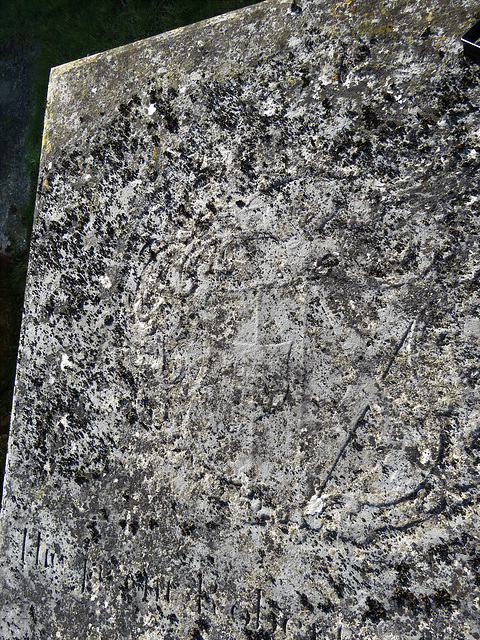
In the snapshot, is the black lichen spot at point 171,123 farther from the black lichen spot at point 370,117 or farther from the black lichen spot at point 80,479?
the black lichen spot at point 80,479

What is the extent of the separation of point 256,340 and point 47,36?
3384mm

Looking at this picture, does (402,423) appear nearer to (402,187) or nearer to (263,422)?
(263,422)

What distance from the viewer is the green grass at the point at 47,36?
3223mm

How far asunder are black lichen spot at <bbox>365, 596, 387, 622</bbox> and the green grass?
2.69m

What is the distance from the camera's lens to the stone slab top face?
1.38 m

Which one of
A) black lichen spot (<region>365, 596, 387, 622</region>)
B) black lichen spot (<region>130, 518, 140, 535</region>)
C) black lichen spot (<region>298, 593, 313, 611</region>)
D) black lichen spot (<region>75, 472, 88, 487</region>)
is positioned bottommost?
black lichen spot (<region>298, 593, 313, 611</region>)

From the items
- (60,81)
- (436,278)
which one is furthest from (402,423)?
(60,81)

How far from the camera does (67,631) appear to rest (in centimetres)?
169

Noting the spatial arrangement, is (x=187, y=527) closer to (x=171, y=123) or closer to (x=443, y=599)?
(x=443, y=599)

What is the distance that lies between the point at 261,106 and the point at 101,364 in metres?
1.15

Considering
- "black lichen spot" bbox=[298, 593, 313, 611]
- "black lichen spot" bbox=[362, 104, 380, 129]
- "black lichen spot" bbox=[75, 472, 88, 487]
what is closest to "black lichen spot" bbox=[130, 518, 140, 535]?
"black lichen spot" bbox=[75, 472, 88, 487]

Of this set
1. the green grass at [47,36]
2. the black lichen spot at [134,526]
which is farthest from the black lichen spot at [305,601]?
the green grass at [47,36]

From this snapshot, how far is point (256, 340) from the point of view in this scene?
1.63 meters

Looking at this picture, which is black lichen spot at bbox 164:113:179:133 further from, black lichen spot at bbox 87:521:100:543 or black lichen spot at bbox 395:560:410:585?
black lichen spot at bbox 395:560:410:585
